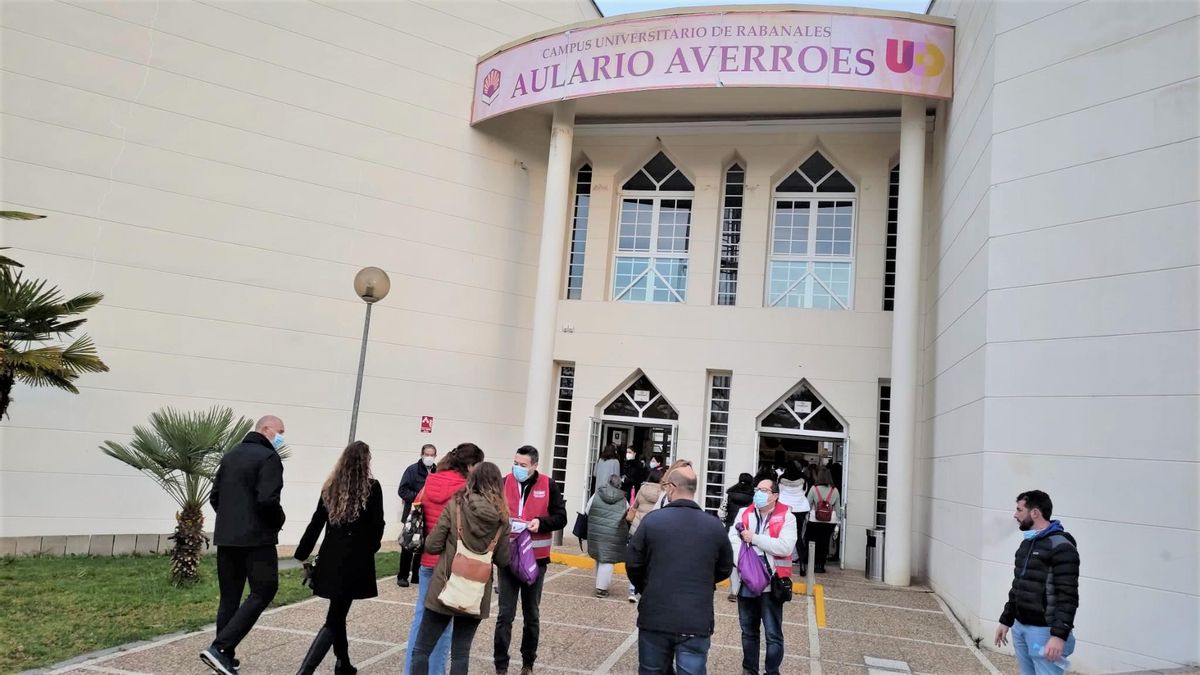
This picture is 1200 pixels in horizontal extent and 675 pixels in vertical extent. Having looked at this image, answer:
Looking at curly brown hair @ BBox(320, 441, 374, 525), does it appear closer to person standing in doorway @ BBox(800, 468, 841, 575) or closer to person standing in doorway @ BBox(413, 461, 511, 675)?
person standing in doorway @ BBox(413, 461, 511, 675)

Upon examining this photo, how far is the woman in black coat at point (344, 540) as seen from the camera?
526cm

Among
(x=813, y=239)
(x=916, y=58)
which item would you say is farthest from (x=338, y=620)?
(x=813, y=239)

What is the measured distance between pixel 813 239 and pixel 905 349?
3.44 metres

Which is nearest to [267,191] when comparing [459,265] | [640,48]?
[459,265]

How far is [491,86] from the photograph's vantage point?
1493cm

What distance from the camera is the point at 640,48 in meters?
13.9

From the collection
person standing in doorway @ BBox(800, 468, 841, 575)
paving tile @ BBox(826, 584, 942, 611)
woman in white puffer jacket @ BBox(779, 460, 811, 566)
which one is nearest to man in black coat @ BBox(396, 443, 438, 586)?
woman in white puffer jacket @ BBox(779, 460, 811, 566)

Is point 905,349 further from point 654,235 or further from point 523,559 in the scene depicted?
point 523,559

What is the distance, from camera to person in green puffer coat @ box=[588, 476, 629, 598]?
9.77 m

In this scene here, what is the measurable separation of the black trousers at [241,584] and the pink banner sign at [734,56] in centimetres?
1024

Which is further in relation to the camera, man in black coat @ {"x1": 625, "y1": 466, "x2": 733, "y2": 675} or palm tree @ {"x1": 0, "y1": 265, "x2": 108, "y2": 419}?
palm tree @ {"x1": 0, "y1": 265, "x2": 108, "y2": 419}

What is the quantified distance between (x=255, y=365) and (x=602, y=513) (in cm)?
636

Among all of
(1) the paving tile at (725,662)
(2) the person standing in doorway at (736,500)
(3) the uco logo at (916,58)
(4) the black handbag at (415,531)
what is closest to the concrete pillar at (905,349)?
(3) the uco logo at (916,58)

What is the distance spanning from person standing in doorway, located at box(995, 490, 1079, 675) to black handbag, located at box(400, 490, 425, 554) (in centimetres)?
368
